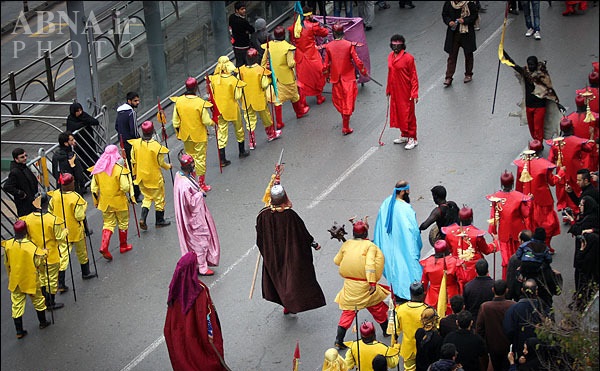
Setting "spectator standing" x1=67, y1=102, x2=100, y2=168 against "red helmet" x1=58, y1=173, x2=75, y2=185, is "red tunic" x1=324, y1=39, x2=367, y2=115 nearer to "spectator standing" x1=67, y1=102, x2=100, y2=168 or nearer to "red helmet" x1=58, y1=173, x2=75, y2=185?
"spectator standing" x1=67, y1=102, x2=100, y2=168

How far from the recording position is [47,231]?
1498cm

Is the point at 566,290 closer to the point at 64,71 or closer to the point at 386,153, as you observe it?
the point at 386,153

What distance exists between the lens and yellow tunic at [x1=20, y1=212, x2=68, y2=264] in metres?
14.9

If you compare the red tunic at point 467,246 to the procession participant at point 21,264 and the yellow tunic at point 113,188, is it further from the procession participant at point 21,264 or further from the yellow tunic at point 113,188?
the procession participant at point 21,264

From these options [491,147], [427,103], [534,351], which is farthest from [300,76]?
[534,351]

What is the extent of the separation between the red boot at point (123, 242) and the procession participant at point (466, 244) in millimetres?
4951

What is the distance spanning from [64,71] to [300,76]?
396 cm

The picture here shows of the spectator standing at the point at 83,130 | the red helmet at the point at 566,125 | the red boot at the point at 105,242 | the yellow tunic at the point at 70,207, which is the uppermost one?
the red helmet at the point at 566,125

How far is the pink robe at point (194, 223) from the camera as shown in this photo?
608 inches

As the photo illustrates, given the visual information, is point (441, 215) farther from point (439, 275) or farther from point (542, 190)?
point (542, 190)

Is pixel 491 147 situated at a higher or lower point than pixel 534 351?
lower

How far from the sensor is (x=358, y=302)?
1350 cm

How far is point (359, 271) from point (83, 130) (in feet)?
21.7

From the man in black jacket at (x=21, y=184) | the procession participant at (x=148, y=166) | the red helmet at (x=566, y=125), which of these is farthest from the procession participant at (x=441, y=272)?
the man in black jacket at (x=21, y=184)
